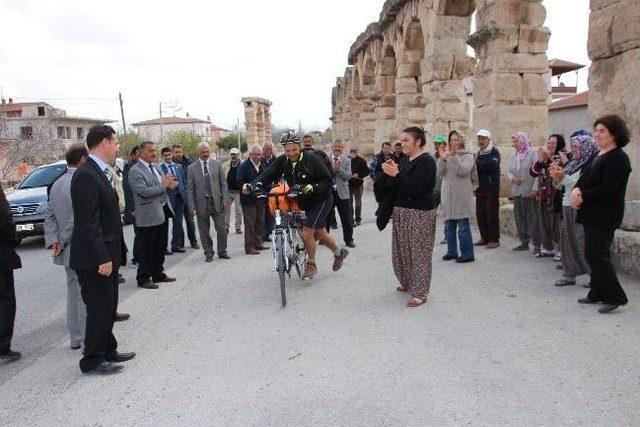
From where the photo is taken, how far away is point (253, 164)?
8.99 metres

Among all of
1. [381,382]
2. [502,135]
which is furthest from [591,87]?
[381,382]

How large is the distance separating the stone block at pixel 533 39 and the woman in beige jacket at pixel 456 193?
2.88 m

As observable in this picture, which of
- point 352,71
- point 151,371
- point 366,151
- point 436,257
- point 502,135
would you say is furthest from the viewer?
point 352,71

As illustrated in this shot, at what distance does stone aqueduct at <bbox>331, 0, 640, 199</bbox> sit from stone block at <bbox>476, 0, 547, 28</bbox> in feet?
0.05

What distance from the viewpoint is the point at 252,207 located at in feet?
28.0

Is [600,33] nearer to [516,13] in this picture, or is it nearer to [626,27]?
[626,27]

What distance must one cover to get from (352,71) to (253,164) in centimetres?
1895

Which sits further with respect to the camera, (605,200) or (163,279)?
(163,279)

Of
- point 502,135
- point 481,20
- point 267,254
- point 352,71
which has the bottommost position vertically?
point 267,254

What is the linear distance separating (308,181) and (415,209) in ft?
5.12

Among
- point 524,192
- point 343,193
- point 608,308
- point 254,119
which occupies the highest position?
point 254,119

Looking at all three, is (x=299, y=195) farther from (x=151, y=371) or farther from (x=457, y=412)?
(x=457, y=412)

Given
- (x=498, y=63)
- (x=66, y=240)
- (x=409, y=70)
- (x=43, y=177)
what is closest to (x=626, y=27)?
(x=498, y=63)

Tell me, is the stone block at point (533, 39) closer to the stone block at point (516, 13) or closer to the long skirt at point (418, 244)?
the stone block at point (516, 13)
